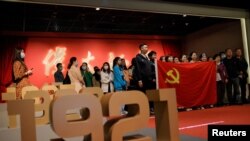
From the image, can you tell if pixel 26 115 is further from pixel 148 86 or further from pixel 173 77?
pixel 173 77

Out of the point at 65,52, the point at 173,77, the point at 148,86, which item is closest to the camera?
the point at 148,86

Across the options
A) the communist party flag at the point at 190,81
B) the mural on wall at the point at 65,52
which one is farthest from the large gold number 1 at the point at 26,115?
the mural on wall at the point at 65,52

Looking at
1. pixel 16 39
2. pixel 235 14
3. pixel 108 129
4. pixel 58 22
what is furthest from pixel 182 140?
pixel 16 39

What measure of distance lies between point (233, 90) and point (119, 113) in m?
5.78

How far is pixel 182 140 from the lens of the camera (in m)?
2.96

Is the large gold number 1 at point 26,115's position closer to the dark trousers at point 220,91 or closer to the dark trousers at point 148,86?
the dark trousers at point 148,86

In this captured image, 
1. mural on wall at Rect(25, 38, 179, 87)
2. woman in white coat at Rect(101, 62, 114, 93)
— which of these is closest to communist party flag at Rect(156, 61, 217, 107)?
woman in white coat at Rect(101, 62, 114, 93)

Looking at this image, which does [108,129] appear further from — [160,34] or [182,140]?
[160,34]

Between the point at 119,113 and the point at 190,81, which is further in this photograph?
the point at 190,81

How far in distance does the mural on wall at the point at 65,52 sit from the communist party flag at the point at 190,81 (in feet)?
19.0

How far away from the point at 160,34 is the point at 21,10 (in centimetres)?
635

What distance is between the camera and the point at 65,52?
11.5 meters

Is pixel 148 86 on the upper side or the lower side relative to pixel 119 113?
upper

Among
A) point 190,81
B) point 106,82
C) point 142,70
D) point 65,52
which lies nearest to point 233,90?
point 190,81
